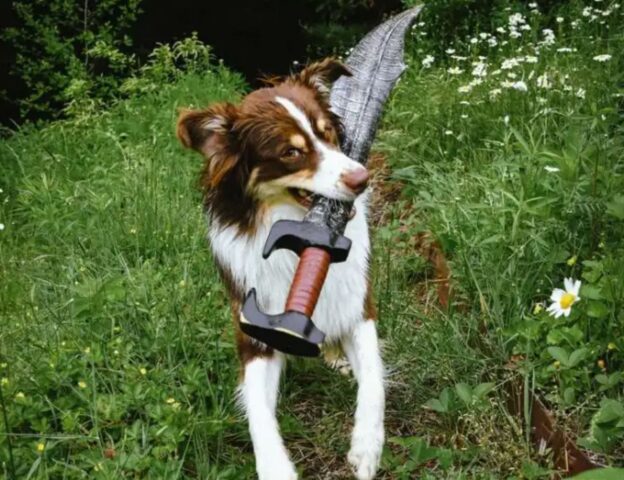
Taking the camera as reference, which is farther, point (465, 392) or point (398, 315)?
point (398, 315)

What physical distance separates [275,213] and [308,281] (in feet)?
2.27

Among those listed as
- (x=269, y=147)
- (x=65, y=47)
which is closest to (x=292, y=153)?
(x=269, y=147)

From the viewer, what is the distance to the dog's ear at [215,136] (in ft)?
9.62

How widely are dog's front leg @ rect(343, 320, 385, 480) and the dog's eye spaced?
2.24 feet

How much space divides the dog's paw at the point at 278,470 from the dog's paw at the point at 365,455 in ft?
0.65

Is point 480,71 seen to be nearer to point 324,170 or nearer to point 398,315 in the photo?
point 398,315

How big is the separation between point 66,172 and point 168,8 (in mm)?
3937

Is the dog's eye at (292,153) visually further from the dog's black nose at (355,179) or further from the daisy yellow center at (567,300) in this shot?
the daisy yellow center at (567,300)

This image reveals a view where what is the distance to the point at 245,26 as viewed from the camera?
8.77 meters

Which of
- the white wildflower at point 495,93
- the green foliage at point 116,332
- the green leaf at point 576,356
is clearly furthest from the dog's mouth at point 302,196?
the white wildflower at point 495,93

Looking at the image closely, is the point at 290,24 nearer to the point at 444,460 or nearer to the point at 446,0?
the point at 446,0

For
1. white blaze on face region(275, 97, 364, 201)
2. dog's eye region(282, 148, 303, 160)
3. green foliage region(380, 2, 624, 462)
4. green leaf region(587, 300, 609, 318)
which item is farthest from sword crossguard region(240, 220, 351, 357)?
green leaf region(587, 300, 609, 318)

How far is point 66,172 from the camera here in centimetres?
532

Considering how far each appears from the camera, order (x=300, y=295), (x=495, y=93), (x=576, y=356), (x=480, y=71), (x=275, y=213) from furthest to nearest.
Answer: (x=480, y=71)
(x=495, y=93)
(x=275, y=213)
(x=576, y=356)
(x=300, y=295)
